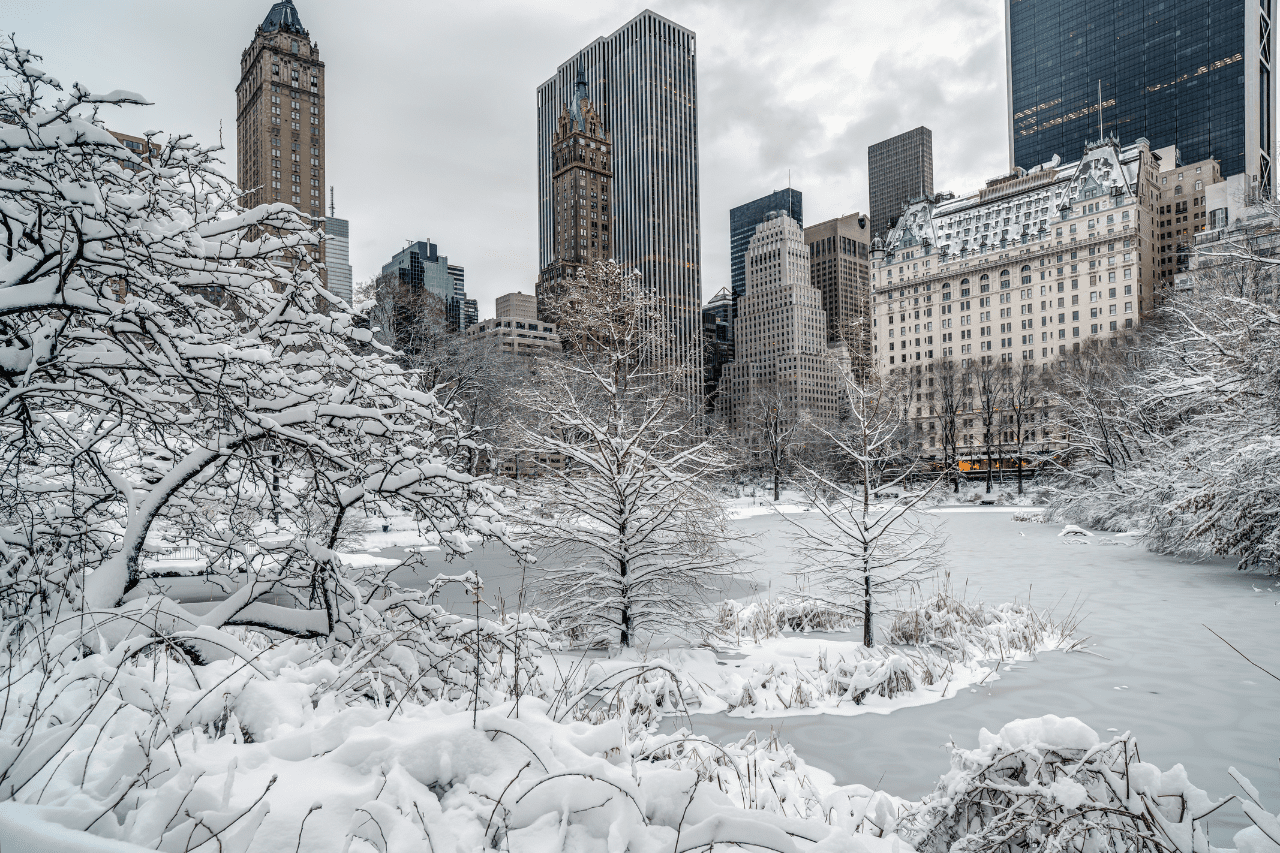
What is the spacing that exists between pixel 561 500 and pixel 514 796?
669 cm

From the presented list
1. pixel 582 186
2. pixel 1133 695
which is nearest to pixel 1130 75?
pixel 582 186

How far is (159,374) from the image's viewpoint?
382 centimetres

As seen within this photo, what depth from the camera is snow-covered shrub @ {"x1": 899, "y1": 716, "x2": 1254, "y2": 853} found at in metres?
2.44

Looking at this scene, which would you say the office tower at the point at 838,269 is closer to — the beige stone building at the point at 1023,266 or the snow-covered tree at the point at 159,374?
the beige stone building at the point at 1023,266

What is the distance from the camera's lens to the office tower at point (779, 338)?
6250 centimetres

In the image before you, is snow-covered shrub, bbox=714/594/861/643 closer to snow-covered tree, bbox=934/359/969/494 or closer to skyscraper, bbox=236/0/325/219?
snow-covered tree, bbox=934/359/969/494

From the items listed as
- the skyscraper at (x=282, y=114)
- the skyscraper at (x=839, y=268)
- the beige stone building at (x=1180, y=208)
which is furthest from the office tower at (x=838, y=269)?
the skyscraper at (x=282, y=114)

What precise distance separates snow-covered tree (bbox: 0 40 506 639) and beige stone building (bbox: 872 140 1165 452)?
79.6 meters

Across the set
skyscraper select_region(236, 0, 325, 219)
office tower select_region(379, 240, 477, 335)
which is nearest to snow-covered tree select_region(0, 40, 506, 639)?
office tower select_region(379, 240, 477, 335)

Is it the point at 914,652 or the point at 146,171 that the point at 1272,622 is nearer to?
the point at 914,652

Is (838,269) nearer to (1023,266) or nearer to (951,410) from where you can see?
(1023,266)

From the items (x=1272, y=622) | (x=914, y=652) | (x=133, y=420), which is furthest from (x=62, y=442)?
(x=1272, y=622)

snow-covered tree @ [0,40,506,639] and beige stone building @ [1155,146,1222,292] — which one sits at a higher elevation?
beige stone building @ [1155,146,1222,292]

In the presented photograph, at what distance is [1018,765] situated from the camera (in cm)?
327
